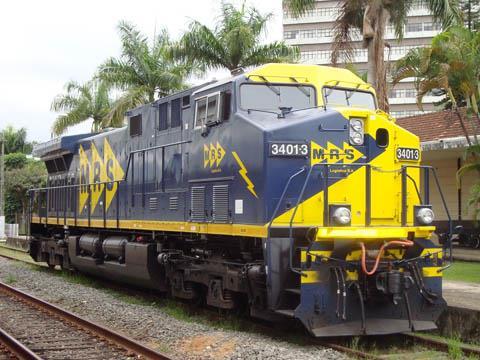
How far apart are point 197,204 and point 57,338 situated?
2918 millimetres

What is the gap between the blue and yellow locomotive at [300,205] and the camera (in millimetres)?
8039

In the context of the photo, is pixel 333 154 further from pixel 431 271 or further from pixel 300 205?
pixel 431 271

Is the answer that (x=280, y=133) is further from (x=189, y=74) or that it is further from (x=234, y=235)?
(x=189, y=74)

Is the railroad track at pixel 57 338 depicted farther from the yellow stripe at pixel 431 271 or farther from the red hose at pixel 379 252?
the yellow stripe at pixel 431 271

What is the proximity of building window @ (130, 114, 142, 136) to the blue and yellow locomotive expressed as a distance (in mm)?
1613

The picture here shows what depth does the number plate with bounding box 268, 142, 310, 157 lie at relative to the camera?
8453 mm

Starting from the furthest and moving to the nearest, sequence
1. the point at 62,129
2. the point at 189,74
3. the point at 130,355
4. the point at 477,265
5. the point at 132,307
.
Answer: the point at 62,129 < the point at 189,74 < the point at 477,265 < the point at 132,307 < the point at 130,355

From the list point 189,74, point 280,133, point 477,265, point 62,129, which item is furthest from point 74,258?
point 62,129

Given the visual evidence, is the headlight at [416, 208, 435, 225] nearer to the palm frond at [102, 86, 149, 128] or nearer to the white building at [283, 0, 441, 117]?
the palm frond at [102, 86, 149, 128]

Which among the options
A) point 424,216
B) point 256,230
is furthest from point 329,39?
point 256,230

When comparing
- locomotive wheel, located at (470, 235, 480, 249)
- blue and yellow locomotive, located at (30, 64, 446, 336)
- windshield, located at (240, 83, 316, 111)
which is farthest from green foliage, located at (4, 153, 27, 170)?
windshield, located at (240, 83, 316, 111)

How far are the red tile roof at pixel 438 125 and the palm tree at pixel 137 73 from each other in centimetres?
956

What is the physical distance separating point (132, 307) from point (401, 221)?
5630mm

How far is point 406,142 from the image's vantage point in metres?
8.96
